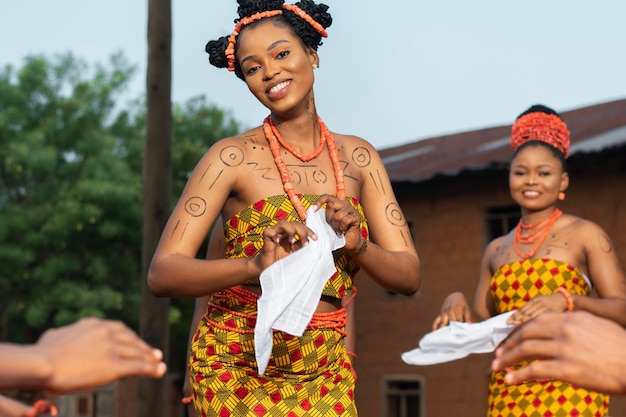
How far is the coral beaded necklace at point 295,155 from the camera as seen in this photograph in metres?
3.68

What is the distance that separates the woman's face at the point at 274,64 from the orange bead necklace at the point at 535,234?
1886mm

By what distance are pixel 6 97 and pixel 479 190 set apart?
457 inches

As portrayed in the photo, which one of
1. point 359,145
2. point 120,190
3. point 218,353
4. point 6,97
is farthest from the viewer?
point 6,97

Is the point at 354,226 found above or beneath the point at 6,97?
beneath

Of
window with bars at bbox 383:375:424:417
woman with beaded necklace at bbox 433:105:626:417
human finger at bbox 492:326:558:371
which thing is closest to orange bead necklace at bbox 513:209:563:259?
woman with beaded necklace at bbox 433:105:626:417

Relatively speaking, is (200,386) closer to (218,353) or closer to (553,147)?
(218,353)

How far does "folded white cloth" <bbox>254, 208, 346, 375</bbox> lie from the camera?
319cm

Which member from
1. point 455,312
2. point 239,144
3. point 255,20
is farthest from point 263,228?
point 455,312

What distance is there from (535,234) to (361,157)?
1619mm

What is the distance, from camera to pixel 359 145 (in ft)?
13.3

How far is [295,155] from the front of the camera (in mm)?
3854

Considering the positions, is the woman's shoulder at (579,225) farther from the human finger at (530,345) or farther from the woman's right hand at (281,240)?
the human finger at (530,345)

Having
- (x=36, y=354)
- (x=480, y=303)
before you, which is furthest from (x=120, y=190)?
(x=36, y=354)

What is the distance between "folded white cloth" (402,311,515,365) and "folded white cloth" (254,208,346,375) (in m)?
Answer: 1.14
